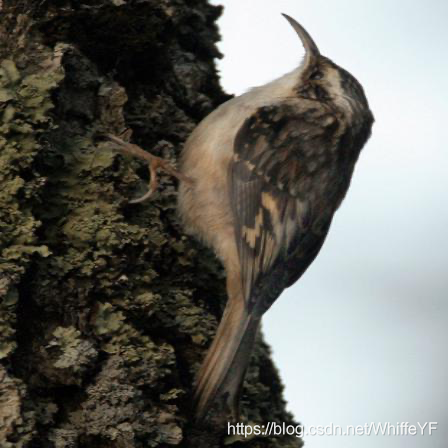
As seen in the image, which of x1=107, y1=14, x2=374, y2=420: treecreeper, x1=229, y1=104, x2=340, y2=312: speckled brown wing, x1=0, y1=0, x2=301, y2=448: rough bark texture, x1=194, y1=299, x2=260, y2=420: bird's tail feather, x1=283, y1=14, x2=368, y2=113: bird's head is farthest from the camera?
x1=283, y1=14, x2=368, y2=113: bird's head

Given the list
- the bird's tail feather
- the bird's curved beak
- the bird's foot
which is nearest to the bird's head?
the bird's curved beak

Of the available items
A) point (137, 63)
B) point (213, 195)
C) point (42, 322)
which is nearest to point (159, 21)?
point (137, 63)

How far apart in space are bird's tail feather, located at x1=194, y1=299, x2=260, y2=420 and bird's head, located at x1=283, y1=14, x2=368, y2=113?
0.69m

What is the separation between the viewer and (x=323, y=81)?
7.96ft

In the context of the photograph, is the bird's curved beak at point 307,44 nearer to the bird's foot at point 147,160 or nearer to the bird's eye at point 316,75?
the bird's eye at point 316,75

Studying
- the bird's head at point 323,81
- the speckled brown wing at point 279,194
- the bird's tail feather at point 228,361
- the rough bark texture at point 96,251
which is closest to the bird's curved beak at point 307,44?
the bird's head at point 323,81

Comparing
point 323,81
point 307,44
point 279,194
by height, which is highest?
point 307,44

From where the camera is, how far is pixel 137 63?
7.06 feet

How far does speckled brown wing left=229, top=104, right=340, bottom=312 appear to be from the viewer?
7.20 feet

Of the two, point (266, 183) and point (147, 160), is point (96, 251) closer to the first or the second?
point (147, 160)

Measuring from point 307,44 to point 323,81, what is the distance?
4.7 inches

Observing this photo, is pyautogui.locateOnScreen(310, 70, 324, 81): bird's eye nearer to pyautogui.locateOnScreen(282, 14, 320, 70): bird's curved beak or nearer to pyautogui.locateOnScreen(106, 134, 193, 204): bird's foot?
pyautogui.locateOnScreen(282, 14, 320, 70): bird's curved beak

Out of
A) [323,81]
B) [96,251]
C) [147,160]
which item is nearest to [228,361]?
[96,251]

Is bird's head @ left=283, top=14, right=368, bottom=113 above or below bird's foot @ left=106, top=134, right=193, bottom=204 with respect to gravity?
above
